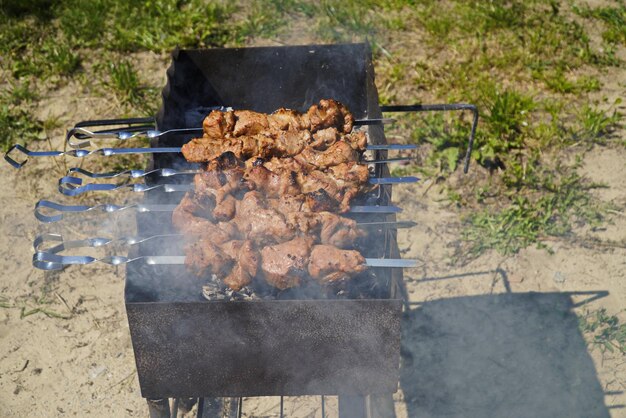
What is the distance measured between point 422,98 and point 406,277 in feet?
7.02

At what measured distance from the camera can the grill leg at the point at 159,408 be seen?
2964 mm

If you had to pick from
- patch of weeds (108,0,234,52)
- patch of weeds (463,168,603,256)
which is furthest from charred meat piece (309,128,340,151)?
patch of weeds (108,0,234,52)

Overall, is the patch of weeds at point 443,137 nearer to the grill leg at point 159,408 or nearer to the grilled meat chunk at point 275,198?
the grilled meat chunk at point 275,198

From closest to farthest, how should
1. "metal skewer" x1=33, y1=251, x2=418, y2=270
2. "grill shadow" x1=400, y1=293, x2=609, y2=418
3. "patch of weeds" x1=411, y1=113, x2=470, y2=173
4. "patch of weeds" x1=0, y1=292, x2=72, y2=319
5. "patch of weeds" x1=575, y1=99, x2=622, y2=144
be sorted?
"metal skewer" x1=33, y1=251, x2=418, y2=270 → "grill shadow" x1=400, y1=293, x2=609, y2=418 → "patch of weeds" x1=0, y1=292, x2=72, y2=319 → "patch of weeds" x1=411, y1=113, x2=470, y2=173 → "patch of weeds" x1=575, y1=99, x2=622, y2=144

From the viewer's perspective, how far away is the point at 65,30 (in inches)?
260

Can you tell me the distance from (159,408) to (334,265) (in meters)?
1.22

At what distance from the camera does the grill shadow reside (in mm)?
3910

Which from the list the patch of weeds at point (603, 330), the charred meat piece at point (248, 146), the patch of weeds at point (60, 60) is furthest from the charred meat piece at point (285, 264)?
the patch of weeds at point (60, 60)

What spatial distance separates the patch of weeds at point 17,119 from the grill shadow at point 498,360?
4066 millimetres

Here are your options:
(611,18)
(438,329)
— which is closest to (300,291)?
(438,329)

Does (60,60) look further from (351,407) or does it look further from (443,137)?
(351,407)

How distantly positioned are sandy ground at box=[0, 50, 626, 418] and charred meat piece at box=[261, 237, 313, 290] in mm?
1561

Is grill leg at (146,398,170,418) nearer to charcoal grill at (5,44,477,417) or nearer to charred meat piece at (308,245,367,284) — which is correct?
charcoal grill at (5,44,477,417)

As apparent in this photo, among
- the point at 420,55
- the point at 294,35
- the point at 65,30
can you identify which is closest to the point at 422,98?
the point at 420,55
